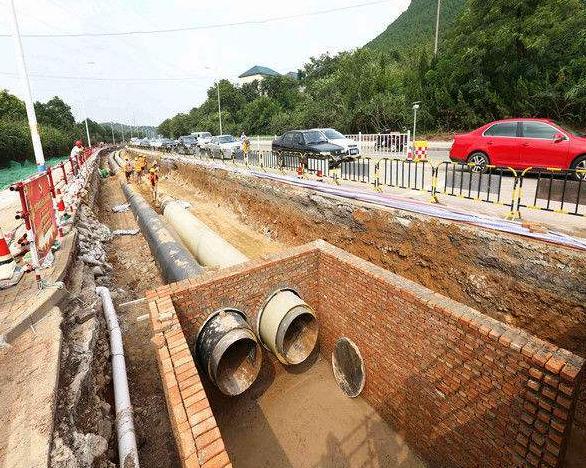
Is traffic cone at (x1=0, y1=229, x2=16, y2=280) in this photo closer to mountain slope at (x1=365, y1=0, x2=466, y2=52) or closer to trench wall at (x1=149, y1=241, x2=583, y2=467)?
trench wall at (x1=149, y1=241, x2=583, y2=467)

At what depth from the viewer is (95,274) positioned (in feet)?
22.5

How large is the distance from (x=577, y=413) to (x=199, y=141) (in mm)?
32219

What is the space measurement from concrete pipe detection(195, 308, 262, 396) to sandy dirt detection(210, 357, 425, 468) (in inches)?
20.9

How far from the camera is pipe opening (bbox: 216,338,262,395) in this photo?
4.99 metres

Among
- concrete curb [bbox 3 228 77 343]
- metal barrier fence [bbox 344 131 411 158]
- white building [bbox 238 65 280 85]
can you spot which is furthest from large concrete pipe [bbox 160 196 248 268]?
white building [bbox 238 65 280 85]

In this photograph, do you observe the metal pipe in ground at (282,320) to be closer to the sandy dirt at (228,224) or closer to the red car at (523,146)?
the sandy dirt at (228,224)

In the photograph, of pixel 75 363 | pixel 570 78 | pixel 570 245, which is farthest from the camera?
pixel 570 78

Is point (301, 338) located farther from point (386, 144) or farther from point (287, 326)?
point (386, 144)

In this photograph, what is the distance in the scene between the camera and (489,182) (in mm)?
6695

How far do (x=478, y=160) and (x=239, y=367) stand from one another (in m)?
8.46

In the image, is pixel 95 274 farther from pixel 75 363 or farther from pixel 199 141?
pixel 199 141

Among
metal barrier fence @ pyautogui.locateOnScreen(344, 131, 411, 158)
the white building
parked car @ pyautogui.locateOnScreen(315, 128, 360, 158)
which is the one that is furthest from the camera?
the white building

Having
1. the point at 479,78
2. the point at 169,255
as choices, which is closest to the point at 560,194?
the point at 169,255

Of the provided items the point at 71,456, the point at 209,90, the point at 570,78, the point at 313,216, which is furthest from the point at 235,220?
the point at 209,90
